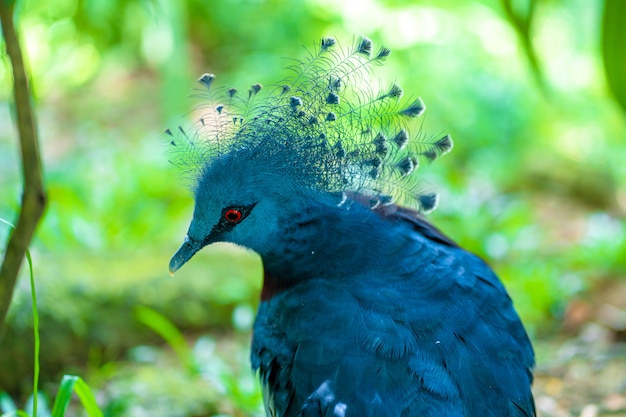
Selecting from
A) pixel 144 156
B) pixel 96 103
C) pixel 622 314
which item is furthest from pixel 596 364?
pixel 96 103

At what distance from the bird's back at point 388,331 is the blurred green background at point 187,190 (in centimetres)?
62

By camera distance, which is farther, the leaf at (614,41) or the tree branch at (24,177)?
the tree branch at (24,177)

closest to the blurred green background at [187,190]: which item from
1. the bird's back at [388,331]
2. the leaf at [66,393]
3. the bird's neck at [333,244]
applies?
the bird's neck at [333,244]

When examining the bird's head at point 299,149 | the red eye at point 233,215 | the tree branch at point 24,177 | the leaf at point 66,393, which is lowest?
the leaf at point 66,393

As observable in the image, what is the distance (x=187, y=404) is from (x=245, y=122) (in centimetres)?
152

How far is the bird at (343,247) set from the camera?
6.47 ft

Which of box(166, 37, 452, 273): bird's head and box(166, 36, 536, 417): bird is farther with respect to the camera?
box(166, 37, 452, 273): bird's head

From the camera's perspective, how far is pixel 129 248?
4383 millimetres

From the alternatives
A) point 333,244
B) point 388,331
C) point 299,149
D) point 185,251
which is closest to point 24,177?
point 185,251

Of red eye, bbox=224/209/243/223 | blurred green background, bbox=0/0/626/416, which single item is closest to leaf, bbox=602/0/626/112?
blurred green background, bbox=0/0/626/416

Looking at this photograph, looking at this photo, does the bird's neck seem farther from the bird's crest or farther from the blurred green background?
the blurred green background

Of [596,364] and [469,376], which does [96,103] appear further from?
[469,376]

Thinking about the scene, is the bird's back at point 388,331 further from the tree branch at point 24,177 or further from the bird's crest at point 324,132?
the tree branch at point 24,177

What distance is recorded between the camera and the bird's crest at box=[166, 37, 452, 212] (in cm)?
211
